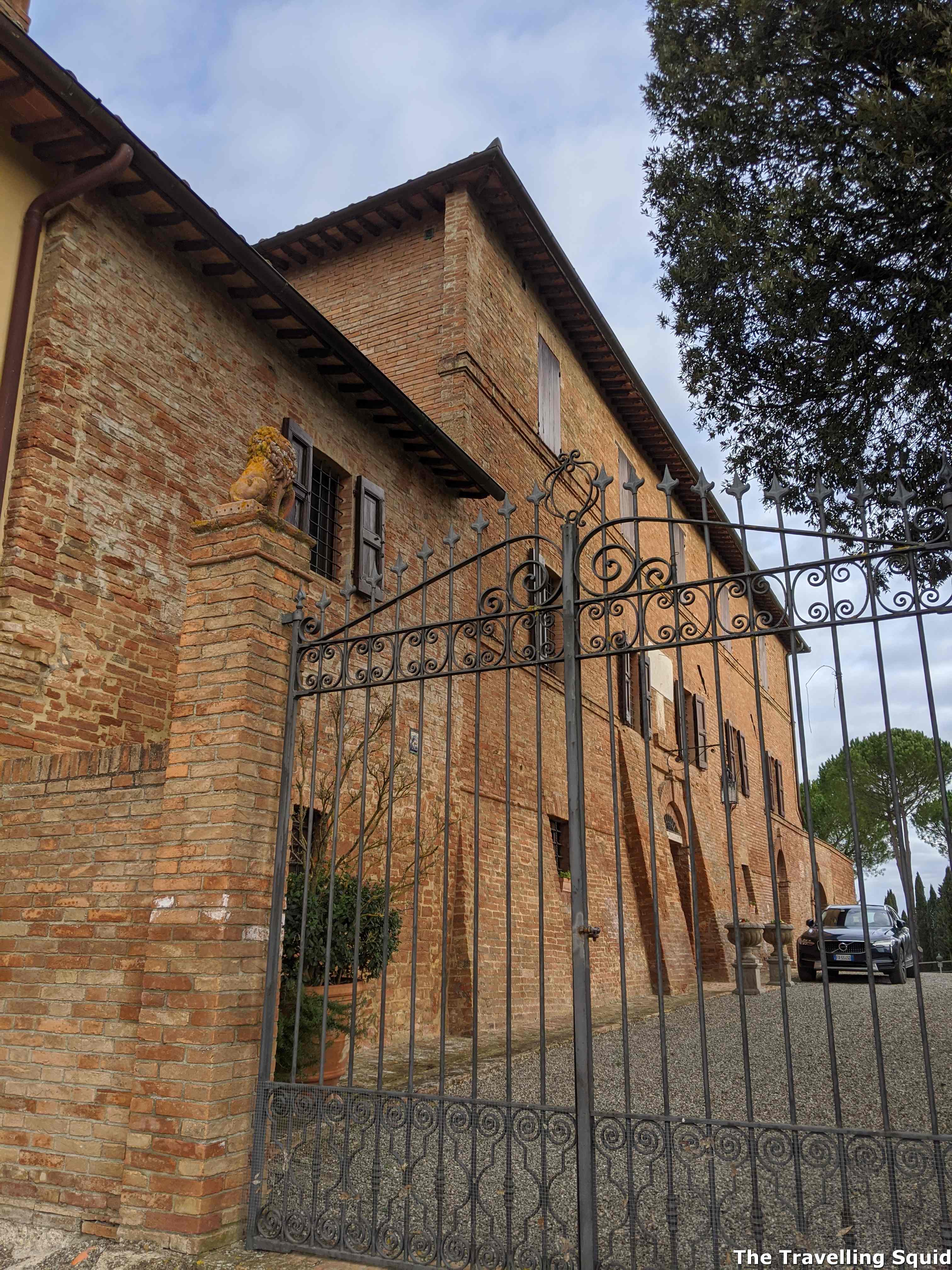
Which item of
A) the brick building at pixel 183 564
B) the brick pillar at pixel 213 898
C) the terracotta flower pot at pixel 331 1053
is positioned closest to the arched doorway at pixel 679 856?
the brick building at pixel 183 564

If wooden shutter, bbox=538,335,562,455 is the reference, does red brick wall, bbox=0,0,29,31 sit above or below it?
below

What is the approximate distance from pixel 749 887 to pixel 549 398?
13.7 m

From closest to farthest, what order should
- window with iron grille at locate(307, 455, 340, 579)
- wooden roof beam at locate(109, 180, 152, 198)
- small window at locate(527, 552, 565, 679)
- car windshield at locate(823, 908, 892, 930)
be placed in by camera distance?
small window at locate(527, 552, 565, 679)
wooden roof beam at locate(109, 180, 152, 198)
window with iron grille at locate(307, 455, 340, 579)
car windshield at locate(823, 908, 892, 930)

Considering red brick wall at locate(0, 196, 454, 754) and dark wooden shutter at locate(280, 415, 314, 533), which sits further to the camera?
dark wooden shutter at locate(280, 415, 314, 533)

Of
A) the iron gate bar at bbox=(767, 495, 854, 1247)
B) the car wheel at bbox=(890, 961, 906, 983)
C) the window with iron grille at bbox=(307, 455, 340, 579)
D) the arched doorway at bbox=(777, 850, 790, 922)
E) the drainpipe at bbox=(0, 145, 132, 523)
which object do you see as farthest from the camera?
the arched doorway at bbox=(777, 850, 790, 922)

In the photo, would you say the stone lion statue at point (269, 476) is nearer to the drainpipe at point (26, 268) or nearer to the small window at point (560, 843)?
the drainpipe at point (26, 268)

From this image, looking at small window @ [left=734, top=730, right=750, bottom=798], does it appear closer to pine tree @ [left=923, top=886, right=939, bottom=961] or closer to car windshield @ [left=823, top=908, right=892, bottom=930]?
car windshield @ [left=823, top=908, right=892, bottom=930]

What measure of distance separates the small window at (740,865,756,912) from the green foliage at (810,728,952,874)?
6.20m

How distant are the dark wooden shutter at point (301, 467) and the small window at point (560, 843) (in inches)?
229

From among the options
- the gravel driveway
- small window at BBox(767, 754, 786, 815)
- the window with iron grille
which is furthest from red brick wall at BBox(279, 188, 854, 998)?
small window at BBox(767, 754, 786, 815)

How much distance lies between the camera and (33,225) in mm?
6758

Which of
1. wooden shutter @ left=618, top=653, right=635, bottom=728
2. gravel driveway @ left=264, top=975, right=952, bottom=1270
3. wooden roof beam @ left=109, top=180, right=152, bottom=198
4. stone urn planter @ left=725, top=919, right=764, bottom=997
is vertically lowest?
gravel driveway @ left=264, top=975, right=952, bottom=1270

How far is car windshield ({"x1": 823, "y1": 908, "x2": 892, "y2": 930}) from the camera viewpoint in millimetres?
16250

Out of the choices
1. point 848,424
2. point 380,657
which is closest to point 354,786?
point 380,657
